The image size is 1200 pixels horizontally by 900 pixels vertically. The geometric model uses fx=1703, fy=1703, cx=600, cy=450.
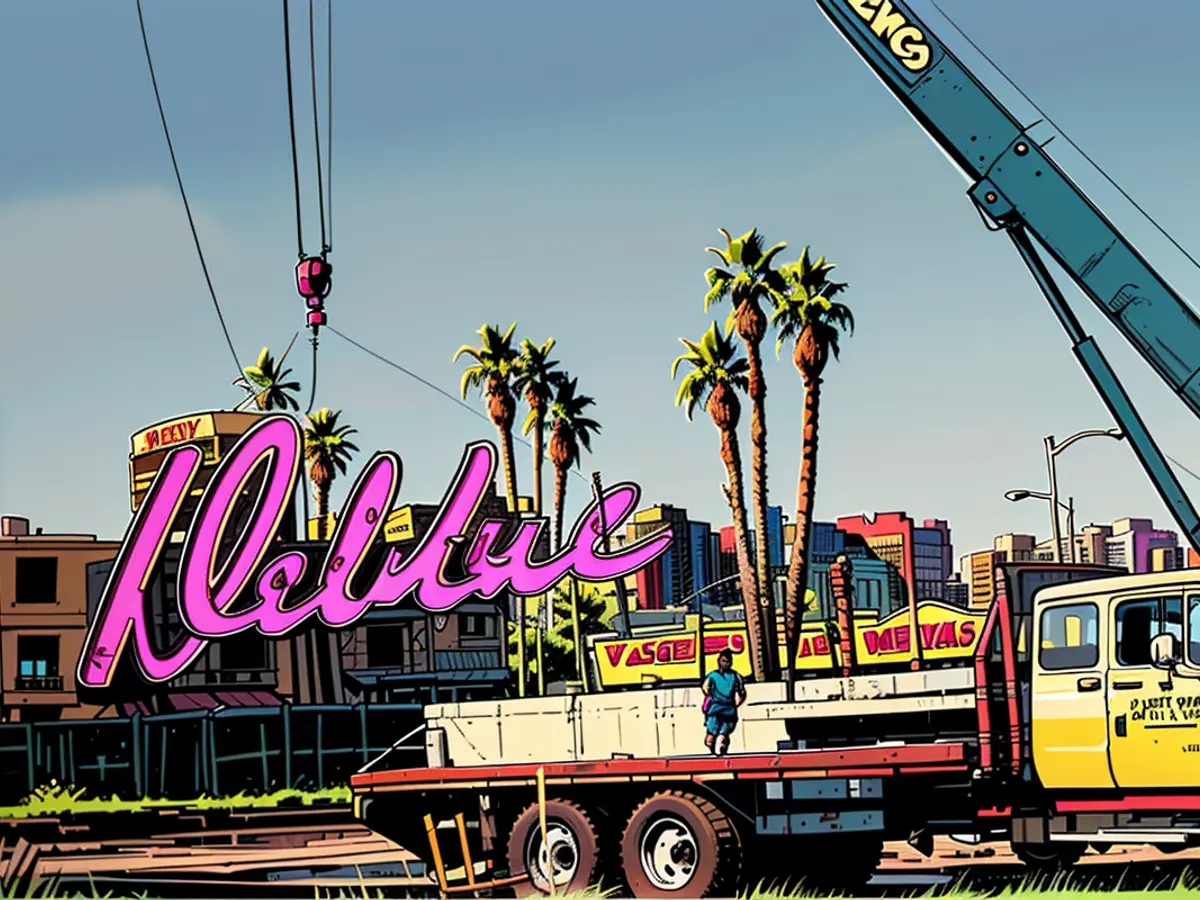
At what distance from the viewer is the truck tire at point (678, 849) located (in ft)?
53.8

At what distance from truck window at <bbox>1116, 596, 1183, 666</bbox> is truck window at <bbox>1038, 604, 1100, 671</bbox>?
248mm

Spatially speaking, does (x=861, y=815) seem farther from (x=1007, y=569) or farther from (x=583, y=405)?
(x=583, y=405)

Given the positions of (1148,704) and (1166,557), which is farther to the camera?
(1166,557)

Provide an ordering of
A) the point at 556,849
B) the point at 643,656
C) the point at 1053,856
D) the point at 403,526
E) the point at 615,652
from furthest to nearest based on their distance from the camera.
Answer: the point at 615,652, the point at 643,656, the point at 403,526, the point at 556,849, the point at 1053,856

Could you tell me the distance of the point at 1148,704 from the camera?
1565cm

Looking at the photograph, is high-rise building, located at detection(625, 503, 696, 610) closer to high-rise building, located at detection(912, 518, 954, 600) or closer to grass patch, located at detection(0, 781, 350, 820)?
high-rise building, located at detection(912, 518, 954, 600)

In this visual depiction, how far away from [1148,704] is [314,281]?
52.3 feet

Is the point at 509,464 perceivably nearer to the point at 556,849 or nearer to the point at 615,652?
the point at 615,652

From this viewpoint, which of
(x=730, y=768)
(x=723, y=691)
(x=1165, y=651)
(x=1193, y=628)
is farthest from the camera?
(x=723, y=691)

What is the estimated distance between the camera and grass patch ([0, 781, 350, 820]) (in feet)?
112

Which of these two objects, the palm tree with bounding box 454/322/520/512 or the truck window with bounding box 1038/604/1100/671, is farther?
the palm tree with bounding box 454/322/520/512

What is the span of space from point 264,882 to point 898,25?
12.8 metres

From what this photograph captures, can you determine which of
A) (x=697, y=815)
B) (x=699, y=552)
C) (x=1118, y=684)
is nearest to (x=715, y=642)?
(x=697, y=815)

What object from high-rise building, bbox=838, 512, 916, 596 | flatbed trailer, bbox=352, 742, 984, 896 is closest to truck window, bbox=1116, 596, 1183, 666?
flatbed trailer, bbox=352, 742, 984, 896
